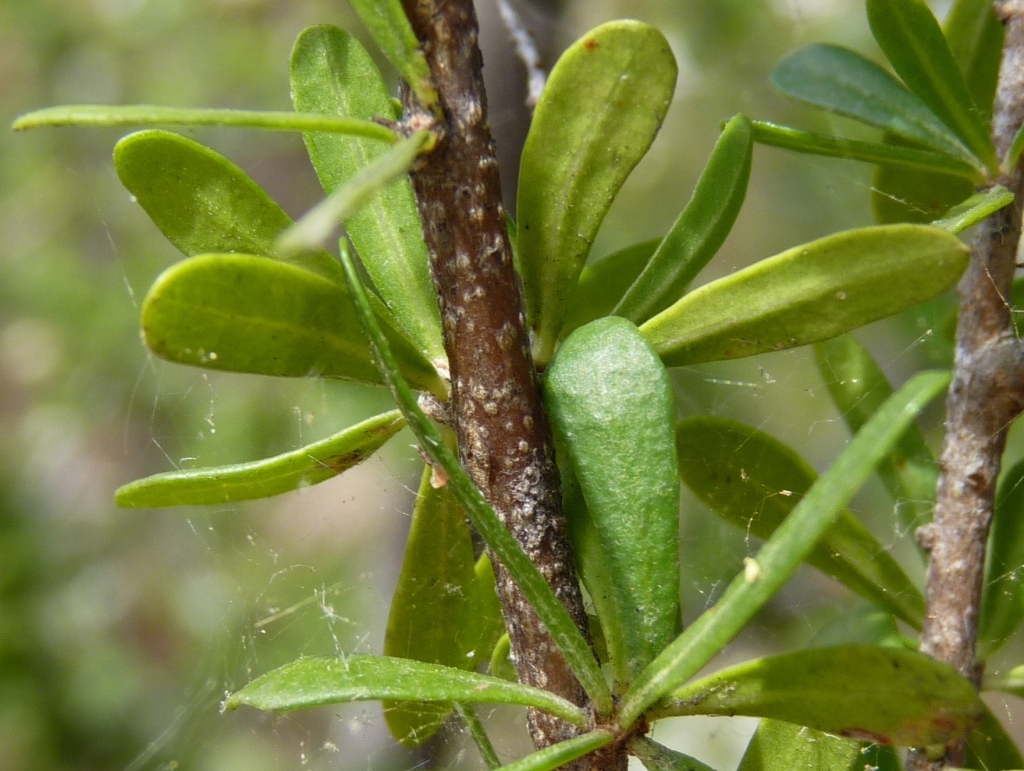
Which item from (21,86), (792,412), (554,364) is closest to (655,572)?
(554,364)

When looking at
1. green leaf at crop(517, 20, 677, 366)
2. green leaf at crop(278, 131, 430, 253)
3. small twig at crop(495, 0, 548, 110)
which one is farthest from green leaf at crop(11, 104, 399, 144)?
small twig at crop(495, 0, 548, 110)

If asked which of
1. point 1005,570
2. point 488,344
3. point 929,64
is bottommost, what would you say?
point 1005,570

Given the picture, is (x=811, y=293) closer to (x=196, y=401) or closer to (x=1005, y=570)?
(x=1005, y=570)

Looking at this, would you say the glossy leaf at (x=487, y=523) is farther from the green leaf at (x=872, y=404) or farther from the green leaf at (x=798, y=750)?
the green leaf at (x=872, y=404)

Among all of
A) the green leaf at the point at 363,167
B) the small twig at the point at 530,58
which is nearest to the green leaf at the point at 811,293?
the green leaf at the point at 363,167

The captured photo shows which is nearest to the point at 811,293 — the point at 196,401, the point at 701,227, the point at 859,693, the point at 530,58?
the point at 701,227

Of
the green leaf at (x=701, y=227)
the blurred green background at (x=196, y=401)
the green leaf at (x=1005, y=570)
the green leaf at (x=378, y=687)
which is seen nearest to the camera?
the green leaf at (x=378, y=687)

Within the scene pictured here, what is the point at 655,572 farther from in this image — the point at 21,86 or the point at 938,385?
the point at 21,86
